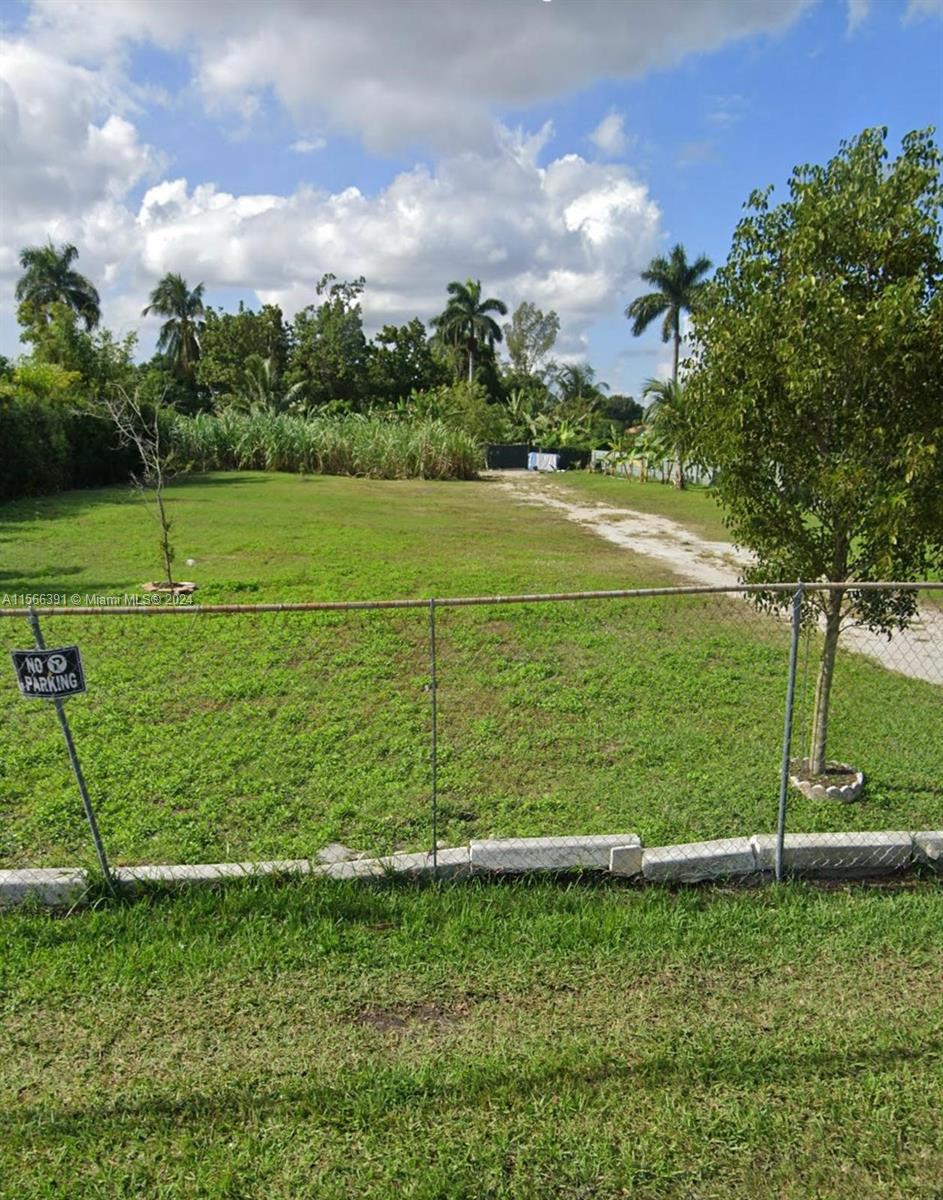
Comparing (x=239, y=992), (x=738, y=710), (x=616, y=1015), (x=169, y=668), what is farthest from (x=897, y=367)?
(x=169, y=668)

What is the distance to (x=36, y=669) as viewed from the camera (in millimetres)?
3646

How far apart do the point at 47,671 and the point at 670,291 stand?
3880 cm

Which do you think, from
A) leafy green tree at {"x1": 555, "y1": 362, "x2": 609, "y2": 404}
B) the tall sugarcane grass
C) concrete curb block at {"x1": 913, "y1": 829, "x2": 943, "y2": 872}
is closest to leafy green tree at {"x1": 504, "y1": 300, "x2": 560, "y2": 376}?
leafy green tree at {"x1": 555, "y1": 362, "x2": 609, "y2": 404}

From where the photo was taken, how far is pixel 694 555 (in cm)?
1535

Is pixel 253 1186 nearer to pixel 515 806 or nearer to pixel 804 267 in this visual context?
pixel 515 806

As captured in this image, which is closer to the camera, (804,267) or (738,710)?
(804,267)

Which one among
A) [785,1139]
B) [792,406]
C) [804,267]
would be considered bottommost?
[785,1139]

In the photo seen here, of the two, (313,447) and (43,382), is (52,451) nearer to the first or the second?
(43,382)

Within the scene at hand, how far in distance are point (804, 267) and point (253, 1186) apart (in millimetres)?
4851

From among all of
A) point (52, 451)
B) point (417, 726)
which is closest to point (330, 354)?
point (52, 451)

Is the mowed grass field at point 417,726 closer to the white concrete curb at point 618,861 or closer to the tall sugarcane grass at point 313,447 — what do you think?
the white concrete curb at point 618,861

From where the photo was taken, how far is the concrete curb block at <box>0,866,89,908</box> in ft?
12.3

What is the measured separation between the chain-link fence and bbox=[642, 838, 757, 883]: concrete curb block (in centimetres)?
1

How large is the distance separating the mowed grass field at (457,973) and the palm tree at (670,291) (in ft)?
114
